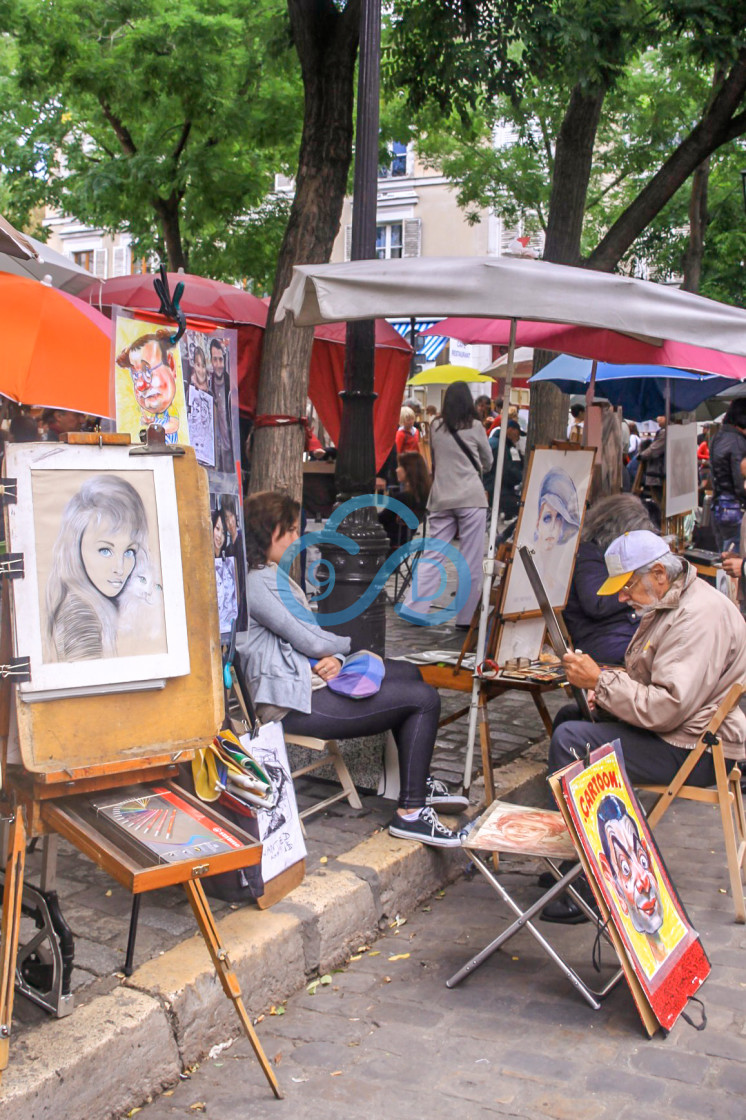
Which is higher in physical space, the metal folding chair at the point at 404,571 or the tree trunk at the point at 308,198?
the tree trunk at the point at 308,198

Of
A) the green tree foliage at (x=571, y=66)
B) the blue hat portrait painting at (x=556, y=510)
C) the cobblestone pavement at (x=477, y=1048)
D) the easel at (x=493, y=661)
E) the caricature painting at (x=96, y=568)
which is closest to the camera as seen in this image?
the caricature painting at (x=96, y=568)

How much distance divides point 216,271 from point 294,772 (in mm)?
13696

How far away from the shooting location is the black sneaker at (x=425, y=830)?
14.6 feet

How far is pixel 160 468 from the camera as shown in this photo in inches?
121

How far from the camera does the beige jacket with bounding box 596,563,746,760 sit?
406 cm

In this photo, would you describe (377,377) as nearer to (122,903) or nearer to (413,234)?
(122,903)

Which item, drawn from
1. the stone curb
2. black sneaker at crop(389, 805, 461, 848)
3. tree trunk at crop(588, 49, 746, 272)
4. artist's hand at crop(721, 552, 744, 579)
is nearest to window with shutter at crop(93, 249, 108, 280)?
tree trunk at crop(588, 49, 746, 272)

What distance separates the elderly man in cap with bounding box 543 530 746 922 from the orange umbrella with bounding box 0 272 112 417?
6.64 ft

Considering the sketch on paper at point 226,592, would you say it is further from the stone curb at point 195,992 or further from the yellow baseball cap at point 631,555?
the yellow baseball cap at point 631,555

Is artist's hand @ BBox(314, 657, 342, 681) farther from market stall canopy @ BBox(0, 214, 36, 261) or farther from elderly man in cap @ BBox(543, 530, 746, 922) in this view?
market stall canopy @ BBox(0, 214, 36, 261)

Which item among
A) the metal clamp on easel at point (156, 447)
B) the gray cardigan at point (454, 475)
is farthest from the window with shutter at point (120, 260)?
the metal clamp on easel at point (156, 447)

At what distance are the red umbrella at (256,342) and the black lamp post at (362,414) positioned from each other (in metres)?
1.90

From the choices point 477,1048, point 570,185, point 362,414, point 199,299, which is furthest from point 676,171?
point 477,1048

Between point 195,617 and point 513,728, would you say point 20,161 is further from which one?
point 195,617
